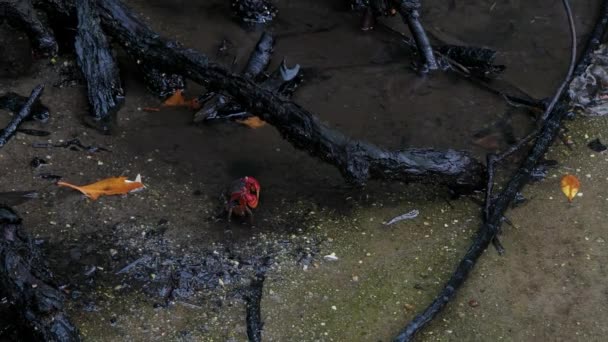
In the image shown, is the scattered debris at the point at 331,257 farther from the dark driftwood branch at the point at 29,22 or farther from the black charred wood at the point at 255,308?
the dark driftwood branch at the point at 29,22

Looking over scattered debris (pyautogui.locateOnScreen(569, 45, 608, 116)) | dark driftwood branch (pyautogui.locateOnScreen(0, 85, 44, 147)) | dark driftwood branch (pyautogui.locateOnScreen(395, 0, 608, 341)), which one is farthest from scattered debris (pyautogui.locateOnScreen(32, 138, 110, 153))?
scattered debris (pyautogui.locateOnScreen(569, 45, 608, 116))

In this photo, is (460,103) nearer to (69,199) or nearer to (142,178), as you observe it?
(142,178)

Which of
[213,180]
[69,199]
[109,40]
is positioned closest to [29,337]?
[69,199]

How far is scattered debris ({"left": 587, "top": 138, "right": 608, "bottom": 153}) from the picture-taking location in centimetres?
435

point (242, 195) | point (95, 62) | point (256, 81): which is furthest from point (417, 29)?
point (95, 62)

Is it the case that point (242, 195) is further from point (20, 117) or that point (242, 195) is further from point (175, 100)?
point (20, 117)

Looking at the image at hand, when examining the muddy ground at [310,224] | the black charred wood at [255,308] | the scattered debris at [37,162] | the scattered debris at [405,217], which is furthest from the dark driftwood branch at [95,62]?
the scattered debris at [405,217]

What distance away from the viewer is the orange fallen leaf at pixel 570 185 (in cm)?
404

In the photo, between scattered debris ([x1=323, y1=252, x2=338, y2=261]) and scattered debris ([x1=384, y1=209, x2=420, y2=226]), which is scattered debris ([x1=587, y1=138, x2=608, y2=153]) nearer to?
scattered debris ([x1=384, y1=209, x2=420, y2=226])

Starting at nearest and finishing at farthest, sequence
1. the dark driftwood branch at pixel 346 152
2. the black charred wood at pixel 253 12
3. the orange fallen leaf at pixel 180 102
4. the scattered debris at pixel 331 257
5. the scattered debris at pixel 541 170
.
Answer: the scattered debris at pixel 331 257 → the dark driftwood branch at pixel 346 152 → the scattered debris at pixel 541 170 → the orange fallen leaf at pixel 180 102 → the black charred wood at pixel 253 12

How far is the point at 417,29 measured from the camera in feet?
16.2

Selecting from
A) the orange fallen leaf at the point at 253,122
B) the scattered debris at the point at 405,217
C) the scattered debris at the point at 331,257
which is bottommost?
the orange fallen leaf at the point at 253,122

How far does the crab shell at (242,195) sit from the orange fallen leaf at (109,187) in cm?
53

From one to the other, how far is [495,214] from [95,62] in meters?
2.49
